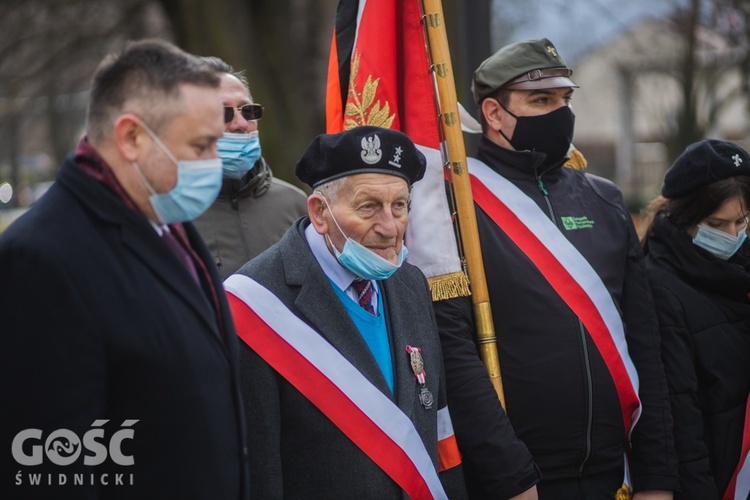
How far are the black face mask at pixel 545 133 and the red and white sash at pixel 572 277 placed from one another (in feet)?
0.69

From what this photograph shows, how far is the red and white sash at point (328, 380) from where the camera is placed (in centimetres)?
297

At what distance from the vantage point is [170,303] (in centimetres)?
239

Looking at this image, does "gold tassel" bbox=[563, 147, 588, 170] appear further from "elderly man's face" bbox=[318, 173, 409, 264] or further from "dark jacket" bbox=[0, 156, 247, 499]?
"dark jacket" bbox=[0, 156, 247, 499]

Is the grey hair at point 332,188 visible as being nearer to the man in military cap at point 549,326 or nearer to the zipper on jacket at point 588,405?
the man in military cap at point 549,326

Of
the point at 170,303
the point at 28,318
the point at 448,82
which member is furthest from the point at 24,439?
the point at 448,82

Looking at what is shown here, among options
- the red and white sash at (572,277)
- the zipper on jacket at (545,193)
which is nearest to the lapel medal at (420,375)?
the red and white sash at (572,277)

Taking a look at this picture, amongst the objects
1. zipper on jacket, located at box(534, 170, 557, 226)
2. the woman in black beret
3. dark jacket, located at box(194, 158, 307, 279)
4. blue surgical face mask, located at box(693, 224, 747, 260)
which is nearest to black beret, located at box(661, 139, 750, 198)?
the woman in black beret

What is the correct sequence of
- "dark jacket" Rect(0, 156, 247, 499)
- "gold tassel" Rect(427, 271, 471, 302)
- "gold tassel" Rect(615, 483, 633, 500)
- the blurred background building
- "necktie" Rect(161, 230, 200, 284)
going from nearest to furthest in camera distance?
1. "dark jacket" Rect(0, 156, 247, 499)
2. "necktie" Rect(161, 230, 200, 284)
3. "gold tassel" Rect(427, 271, 471, 302)
4. "gold tassel" Rect(615, 483, 633, 500)
5. the blurred background building

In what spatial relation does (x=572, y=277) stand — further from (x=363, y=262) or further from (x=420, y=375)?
(x=363, y=262)

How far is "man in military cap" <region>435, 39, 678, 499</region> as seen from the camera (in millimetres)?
3463

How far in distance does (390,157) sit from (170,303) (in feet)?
3.41

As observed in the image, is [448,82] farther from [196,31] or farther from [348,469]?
[196,31]

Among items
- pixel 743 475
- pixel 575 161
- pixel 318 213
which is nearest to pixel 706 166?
pixel 575 161

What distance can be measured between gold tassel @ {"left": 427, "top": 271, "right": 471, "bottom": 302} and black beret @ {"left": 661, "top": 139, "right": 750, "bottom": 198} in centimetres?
120
